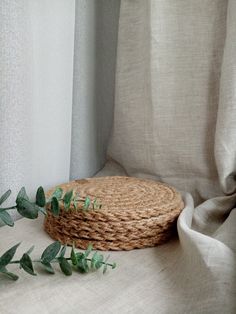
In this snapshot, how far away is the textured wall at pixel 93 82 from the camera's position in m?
Answer: 0.86

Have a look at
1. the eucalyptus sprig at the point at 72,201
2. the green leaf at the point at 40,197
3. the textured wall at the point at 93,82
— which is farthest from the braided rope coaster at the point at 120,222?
the textured wall at the point at 93,82

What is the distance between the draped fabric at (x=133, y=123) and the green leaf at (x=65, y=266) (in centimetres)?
1

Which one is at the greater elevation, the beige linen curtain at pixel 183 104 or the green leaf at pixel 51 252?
the beige linen curtain at pixel 183 104

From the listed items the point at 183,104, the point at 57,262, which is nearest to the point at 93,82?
the point at 183,104

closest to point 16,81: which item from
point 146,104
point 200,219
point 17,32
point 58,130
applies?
point 17,32

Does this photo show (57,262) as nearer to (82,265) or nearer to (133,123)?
(82,265)

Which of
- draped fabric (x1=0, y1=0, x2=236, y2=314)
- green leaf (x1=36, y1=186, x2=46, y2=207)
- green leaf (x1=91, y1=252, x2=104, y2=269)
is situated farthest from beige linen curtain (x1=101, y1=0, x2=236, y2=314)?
green leaf (x1=36, y1=186, x2=46, y2=207)

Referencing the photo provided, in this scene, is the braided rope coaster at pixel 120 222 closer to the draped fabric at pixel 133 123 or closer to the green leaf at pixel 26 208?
the draped fabric at pixel 133 123

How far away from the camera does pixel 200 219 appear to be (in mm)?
680

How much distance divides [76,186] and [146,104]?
288mm

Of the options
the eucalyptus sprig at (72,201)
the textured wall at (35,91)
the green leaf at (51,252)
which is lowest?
the green leaf at (51,252)

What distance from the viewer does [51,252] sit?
0.46 m

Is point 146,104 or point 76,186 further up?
point 146,104

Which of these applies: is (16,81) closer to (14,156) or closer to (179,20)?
(14,156)
